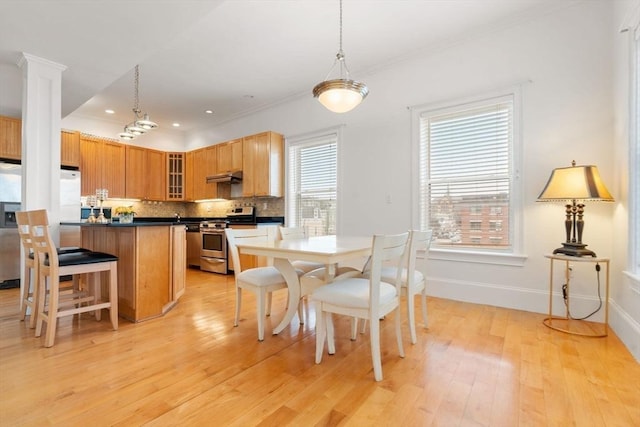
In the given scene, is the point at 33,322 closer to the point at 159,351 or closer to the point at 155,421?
the point at 159,351

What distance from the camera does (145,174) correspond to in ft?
19.6

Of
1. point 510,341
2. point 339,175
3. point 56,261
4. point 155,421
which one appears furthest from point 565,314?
point 56,261

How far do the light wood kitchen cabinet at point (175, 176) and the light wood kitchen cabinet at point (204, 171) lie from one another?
1.19ft

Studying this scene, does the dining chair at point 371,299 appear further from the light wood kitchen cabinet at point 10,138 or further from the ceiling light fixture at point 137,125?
the light wood kitchen cabinet at point 10,138

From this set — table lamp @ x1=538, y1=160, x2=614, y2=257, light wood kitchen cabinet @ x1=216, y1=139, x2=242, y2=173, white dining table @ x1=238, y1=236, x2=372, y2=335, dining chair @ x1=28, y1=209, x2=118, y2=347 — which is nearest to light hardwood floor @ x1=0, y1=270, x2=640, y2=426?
dining chair @ x1=28, y1=209, x2=118, y2=347

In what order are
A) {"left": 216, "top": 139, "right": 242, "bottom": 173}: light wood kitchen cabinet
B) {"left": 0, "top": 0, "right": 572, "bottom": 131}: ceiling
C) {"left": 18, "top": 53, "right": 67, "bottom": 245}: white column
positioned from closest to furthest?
{"left": 0, "top": 0, "right": 572, "bottom": 131}: ceiling < {"left": 18, "top": 53, "right": 67, "bottom": 245}: white column < {"left": 216, "top": 139, "right": 242, "bottom": 173}: light wood kitchen cabinet

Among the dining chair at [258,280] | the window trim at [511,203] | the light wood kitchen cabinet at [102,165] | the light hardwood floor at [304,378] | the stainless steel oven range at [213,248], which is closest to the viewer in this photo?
the light hardwood floor at [304,378]

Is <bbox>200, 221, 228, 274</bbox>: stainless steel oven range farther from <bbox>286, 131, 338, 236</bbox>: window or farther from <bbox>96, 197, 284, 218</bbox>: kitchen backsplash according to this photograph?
<bbox>286, 131, 338, 236</bbox>: window

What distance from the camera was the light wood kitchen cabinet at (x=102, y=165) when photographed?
17.0 ft

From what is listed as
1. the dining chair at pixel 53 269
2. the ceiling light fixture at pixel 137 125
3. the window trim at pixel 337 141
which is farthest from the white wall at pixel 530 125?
the dining chair at pixel 53 269

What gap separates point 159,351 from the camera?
208 cm

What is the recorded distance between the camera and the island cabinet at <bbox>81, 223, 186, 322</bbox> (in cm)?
263

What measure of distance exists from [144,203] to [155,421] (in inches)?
229

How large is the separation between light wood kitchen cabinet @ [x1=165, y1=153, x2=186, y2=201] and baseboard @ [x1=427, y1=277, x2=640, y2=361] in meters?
5.22
